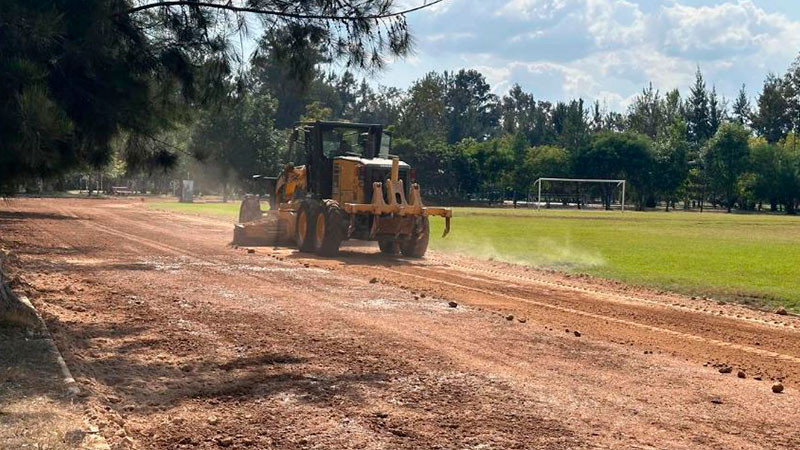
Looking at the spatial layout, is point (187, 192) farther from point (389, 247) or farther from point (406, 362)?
point (406, 362)

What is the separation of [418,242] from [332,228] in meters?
2.37

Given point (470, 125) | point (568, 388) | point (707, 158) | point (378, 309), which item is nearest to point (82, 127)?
point (378, 309)

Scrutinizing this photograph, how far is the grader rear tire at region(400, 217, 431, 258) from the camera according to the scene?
2305 centimetres

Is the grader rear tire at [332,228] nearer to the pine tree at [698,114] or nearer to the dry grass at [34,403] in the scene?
the dry grass at [34,403]

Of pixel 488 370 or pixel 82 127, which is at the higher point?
pixel 82 127

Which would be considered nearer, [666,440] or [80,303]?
[666,440]

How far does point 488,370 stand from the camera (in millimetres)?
8852

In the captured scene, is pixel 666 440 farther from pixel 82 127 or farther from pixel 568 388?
pixel 82 127

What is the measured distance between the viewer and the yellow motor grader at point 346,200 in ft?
72.9

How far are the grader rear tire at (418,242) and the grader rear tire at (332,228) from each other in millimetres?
1814

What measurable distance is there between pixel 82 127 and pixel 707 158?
102 meters

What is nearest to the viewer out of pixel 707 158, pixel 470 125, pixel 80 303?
pixel 80 303

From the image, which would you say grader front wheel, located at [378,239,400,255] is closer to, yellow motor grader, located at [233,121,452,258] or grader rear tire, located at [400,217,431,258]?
yellow motor grader, located at [233,121,452,258]

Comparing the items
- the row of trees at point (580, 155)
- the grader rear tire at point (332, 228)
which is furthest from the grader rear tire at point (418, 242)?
the row of trees at point (580, 155)
